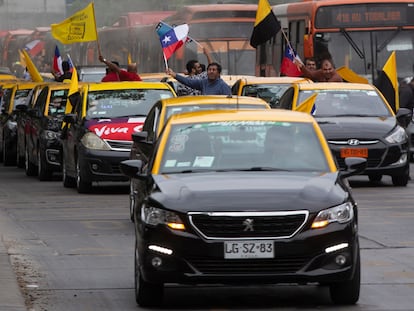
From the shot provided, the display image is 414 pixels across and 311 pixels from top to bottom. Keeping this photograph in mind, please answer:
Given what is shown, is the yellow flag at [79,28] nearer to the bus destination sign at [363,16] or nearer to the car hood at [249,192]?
the bus destination sign at [363,16]

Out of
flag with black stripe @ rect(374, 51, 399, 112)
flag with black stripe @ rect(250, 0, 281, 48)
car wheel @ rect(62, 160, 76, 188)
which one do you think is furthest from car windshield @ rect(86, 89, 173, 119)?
flag with black stripe @ rect(250, 0, 281, 48)

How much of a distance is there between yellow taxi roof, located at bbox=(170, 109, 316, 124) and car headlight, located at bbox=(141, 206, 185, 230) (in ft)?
4.92

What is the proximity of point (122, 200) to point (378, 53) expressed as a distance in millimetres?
12288

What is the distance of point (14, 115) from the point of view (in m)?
30.3

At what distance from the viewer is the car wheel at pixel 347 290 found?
1050cm

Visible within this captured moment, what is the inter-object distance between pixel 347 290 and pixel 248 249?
87cm

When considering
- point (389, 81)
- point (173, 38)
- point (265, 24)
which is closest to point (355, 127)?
point (389, 81)

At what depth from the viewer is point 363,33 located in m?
31.7

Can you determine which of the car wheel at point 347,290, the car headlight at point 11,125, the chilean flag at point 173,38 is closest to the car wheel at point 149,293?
the car wheel at point 347,290

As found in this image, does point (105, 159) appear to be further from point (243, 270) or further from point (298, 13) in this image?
point (298, 13)

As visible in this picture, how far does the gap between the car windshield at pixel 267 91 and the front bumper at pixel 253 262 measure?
1511cm

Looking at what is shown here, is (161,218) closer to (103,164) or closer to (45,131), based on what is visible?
(103,164)

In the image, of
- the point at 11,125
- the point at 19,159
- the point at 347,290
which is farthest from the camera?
the point at 11,125

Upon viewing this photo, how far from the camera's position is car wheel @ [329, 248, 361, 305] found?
10500 mm
